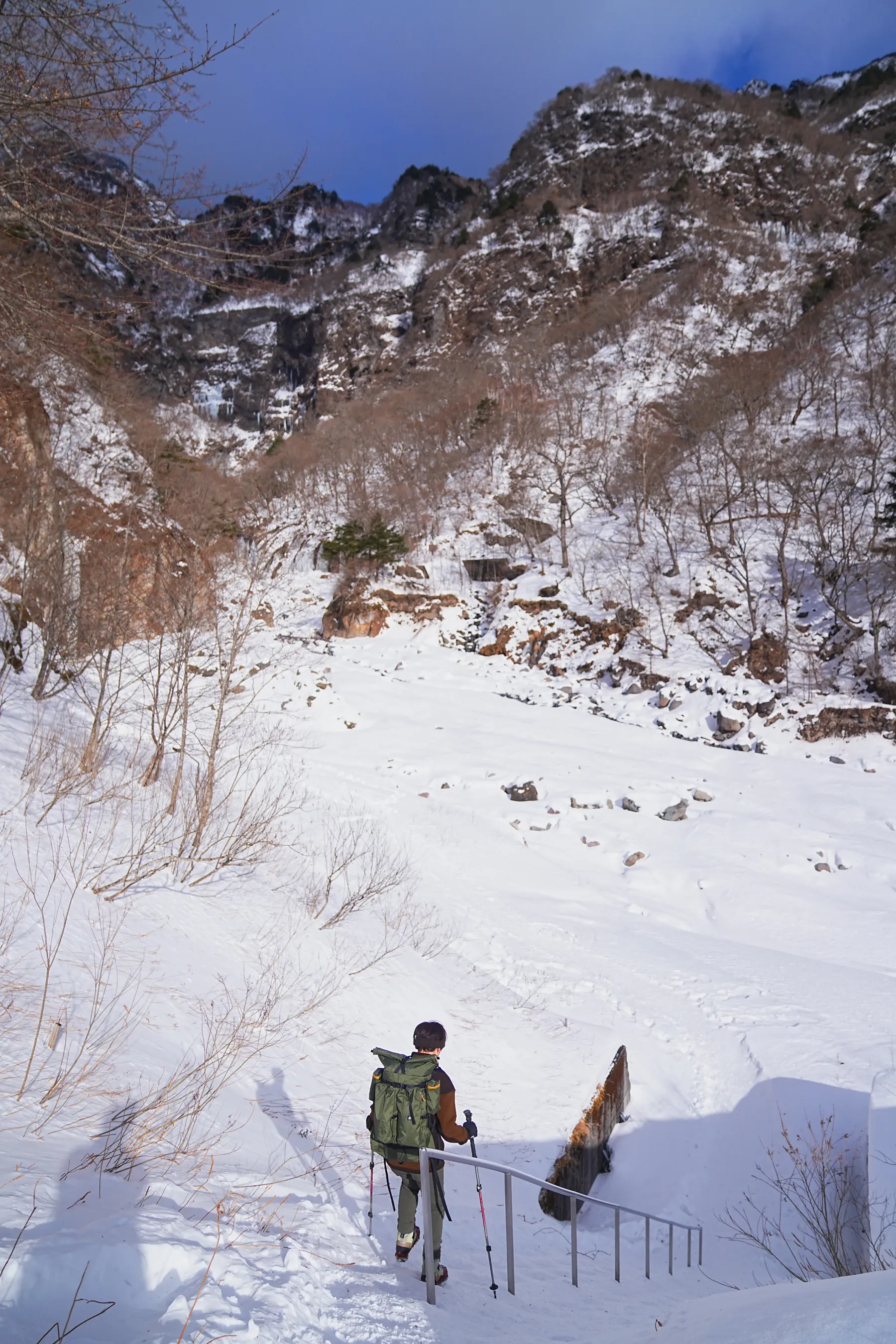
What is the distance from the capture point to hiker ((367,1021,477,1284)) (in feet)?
12.1

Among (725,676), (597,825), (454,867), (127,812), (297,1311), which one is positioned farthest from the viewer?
(725,676)

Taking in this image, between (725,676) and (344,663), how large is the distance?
1388cm

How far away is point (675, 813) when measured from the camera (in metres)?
15.7

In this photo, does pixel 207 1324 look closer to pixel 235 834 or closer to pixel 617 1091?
pixel 617 1091

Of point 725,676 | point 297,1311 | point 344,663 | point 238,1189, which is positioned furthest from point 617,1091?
point 344,663

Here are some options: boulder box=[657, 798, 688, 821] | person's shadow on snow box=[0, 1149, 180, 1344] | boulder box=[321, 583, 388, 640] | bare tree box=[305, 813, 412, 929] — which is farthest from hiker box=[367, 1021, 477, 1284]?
boulder box=[321, 583, 388, 640]

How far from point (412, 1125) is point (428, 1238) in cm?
50

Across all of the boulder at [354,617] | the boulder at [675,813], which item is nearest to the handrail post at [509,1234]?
the boulder at [675,813]

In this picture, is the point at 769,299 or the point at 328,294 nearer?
the point at 769,299

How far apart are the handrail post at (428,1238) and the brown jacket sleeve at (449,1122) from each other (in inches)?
12.1

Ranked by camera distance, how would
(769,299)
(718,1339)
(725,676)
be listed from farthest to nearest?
1. (769,299)
2. (725,676)
3. (718,1339)

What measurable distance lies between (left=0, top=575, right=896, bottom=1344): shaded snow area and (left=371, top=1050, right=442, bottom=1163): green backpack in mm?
573

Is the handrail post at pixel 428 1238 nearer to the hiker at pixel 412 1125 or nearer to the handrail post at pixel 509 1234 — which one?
the hiker at pixel 412 1125

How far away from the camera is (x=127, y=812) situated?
1002 centimetres
